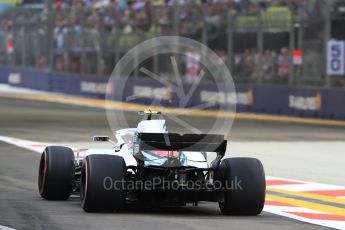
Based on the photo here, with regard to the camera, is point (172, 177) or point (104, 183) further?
point (172, 177)

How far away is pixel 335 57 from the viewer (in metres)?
29.1

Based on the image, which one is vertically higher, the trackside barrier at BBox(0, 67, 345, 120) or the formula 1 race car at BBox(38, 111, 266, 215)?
the formula 1 race car at BBox(38, 111, 266, 215)

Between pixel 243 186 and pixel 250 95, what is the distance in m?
22.2

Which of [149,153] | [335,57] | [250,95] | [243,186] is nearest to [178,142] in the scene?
[149,153]

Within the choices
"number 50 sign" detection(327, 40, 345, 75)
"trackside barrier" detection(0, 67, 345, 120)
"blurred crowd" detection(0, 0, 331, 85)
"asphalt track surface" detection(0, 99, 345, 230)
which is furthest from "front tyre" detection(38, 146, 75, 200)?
"blurred crowd" detection(0, 0, 331, 85)

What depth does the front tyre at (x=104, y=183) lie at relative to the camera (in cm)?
1016

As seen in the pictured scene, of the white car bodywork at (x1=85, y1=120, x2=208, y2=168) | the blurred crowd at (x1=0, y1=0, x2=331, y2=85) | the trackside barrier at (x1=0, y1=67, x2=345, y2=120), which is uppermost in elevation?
the white car bodywork at (x1=85, y1=120, x2=208, y2=168)

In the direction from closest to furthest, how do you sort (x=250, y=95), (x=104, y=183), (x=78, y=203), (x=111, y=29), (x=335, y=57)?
(x=104, y=183) < (x=78, y=203) < (x=335, y=57) < (x=250, y=95) < (x=111, y=29)

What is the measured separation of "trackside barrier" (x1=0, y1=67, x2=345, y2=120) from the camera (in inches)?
1155

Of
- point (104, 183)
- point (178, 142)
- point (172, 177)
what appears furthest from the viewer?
point (178, 142)

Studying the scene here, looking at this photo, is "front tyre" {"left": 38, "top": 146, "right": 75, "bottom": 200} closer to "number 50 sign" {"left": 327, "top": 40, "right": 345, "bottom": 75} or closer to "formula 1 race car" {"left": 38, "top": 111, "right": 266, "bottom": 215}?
"formula 1 race car" {"left": 38, "top": 111, "right": 266, "bottom": 215}

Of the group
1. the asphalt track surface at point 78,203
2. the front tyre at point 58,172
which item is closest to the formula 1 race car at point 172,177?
the asphalt track surface at point 78,203

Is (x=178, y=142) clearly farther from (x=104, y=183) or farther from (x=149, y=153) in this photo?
(x=104, y=183)

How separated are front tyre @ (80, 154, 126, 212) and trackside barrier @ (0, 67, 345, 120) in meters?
14.2
